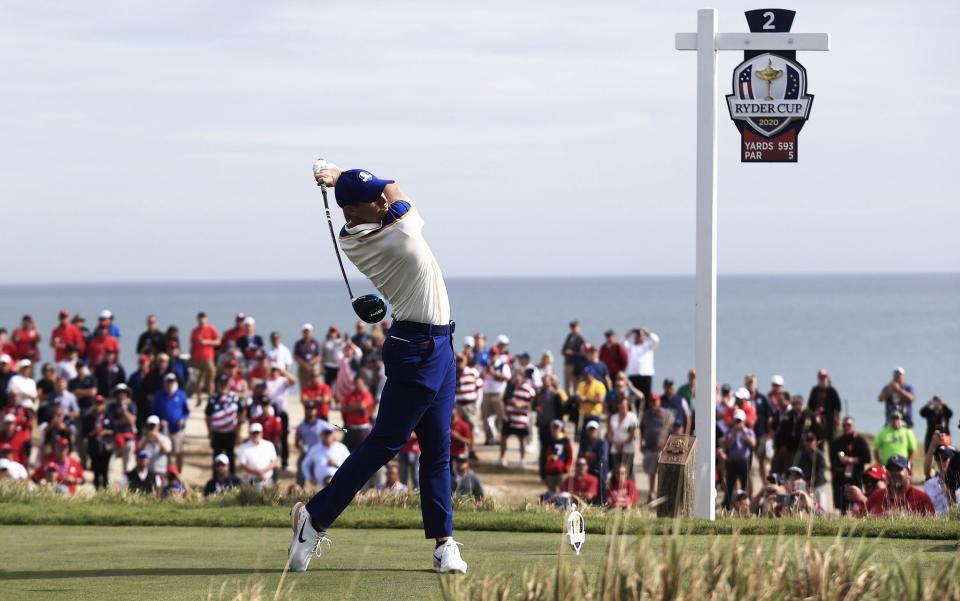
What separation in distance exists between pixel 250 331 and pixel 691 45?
58.7 ft

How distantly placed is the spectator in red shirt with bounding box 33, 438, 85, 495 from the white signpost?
32.0ft

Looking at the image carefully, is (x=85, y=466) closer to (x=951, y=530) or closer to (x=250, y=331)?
(x=250, y=331)

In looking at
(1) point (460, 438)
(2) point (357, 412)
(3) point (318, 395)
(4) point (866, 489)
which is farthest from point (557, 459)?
(4) point (866, 489)

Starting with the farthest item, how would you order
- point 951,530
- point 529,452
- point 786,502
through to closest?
point 529,452
point 786,502
point 951,530

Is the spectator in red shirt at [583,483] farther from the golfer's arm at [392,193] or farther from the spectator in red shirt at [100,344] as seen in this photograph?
the spectator in red shirt at [100,344]

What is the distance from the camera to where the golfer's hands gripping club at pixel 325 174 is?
7.08 metres

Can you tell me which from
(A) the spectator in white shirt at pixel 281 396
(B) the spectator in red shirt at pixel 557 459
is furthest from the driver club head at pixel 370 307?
(A) the spectator in white shirt at pixel 281 396

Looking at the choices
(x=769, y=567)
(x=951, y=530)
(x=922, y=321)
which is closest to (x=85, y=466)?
(x=951, y=530)

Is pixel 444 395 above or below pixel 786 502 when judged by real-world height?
above

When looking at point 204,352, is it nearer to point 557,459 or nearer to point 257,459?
point 257,459

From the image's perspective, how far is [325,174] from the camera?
23.3ft

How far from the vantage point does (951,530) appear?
9.12 meters

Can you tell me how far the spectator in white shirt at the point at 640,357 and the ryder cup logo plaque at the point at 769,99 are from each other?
1550 centimetres

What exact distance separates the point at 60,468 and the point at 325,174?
12836 mm
